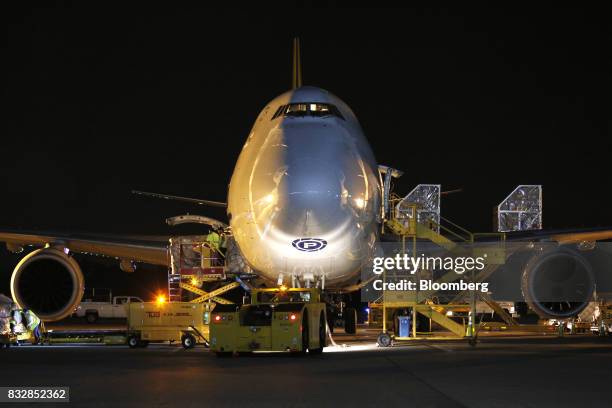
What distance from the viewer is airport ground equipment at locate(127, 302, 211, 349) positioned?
20.0 metres

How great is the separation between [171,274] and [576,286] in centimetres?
984

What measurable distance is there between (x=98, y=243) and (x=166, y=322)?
552 cm

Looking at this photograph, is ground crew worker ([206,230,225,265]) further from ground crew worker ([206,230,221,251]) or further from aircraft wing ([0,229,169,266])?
aircraft wing ([0,229,169,266])

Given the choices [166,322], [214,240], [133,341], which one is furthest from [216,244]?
[133,341]

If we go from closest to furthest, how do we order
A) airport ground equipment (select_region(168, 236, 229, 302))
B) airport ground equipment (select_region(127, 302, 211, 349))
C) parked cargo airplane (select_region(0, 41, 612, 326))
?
1. parked cargo airplane (select_region(0, 41, 612, 326))
2. airport ground equipment (select_region(127, 302, 211, 349))
3. airport ground equipment (select_region(168, 236, 229, 302))

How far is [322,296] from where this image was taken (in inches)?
756

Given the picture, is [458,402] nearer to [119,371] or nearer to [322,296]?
[119,371]

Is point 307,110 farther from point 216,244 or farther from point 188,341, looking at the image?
point 188,341

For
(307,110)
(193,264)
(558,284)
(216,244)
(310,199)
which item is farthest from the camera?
(558,284)

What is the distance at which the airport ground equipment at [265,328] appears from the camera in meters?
16.2

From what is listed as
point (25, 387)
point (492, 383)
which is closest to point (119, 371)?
point (25, 387)

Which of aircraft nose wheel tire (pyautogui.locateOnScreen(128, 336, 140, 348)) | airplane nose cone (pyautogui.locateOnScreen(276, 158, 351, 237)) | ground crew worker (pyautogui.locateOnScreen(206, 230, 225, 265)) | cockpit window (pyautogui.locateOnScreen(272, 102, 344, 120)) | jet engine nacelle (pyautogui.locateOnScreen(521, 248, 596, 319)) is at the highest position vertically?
cockpit window (pyautogui.locateOnScreen(272, 102, 344, 120))

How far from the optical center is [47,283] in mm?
23547

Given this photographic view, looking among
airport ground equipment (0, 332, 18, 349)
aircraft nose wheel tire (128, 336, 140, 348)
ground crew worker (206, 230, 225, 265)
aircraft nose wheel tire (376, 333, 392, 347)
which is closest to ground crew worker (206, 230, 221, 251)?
ground crew worker (206, 230, 225, 265)
